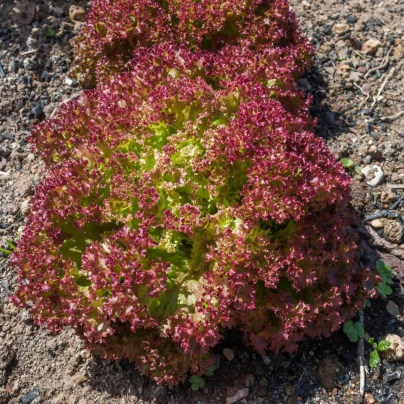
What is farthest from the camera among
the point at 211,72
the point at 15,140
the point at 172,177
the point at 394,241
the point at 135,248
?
the point at 15,140

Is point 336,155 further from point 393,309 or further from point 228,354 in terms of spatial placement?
point 228,354

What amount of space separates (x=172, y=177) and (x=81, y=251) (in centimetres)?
85

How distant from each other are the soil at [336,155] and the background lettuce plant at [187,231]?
33cm

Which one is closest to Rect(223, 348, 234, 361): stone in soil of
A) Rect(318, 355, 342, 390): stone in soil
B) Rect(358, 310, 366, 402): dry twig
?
Rect(318, 355, 342, 390): stone in soil

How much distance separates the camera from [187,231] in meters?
3.30

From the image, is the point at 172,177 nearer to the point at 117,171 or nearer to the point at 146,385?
the point at 117,171

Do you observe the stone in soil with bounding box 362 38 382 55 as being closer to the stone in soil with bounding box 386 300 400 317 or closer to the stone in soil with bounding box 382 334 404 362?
the stone in soil with bounding box 386 300 400 317

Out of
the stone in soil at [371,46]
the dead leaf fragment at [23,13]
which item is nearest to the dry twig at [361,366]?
the stone in soil at [371,46]

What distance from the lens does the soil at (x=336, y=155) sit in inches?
151

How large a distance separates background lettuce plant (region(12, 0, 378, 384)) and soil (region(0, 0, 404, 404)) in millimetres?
325

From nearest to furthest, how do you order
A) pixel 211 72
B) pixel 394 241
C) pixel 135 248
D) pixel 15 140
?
pixel 135 248, pixel 211 72, pixel 394 241, pixel 15 140

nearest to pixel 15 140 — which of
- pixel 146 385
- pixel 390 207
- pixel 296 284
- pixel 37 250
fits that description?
pixel 37 250

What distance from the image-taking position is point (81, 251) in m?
3.61

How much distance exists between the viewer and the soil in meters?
3.85
